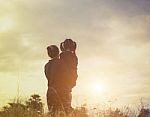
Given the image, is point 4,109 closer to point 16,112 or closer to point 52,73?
point 16,112

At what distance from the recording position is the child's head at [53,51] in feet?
53.4

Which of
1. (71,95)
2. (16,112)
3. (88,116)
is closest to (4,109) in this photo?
(16,112)

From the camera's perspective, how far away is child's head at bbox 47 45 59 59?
16281 mm

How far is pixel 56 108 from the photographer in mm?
15766

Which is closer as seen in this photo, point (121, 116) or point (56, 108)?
point (121, 116)

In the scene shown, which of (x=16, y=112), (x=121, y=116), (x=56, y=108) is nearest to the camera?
(x=16, y=112)

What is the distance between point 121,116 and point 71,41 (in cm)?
311

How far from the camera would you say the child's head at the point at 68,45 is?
16.2 meters

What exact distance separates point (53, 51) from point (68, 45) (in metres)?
0.54

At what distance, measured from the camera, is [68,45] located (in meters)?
16.3

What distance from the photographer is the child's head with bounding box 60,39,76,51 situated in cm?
1620

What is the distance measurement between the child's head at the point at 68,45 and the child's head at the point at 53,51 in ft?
0.77

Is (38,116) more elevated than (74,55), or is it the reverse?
(74,55)

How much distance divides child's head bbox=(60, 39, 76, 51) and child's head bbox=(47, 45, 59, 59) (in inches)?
9.3
